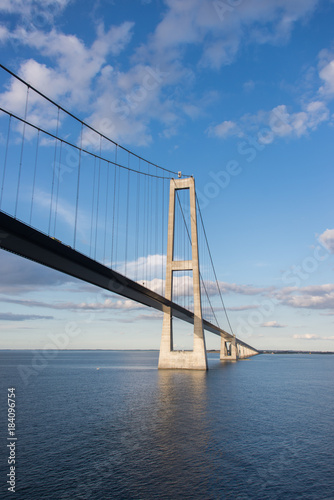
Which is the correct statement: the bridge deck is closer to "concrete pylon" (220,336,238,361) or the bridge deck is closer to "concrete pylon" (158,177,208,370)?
"concrete pylon" (158,177,208,370)

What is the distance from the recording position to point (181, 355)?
199 feet

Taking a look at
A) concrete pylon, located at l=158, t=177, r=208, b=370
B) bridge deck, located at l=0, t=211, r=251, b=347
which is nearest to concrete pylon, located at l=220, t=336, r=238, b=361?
concrete pylon, located at l=158, t=177, r=208, b=370

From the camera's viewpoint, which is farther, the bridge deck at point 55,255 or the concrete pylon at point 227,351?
the concrete pylon at point 227,351

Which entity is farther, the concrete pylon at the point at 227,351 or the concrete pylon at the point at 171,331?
the concrete pylon at the point at 227,351

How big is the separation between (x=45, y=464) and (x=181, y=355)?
4553cm

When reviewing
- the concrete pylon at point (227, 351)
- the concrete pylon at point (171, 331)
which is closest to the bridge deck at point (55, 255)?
the concrete pylon at point (171, 331)

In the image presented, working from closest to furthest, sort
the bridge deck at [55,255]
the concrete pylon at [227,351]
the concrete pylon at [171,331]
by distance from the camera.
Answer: the bridge deck at [55,255] < the concrete pylon at [171,331] < the concrete pylon at [227,351]

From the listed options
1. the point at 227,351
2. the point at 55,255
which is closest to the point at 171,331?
the point at 55,255

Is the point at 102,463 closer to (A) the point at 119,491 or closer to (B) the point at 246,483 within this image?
(A) the point at 119,491

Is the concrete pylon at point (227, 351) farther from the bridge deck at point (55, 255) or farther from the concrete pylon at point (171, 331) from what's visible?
the bridge deck at point (55, 255)

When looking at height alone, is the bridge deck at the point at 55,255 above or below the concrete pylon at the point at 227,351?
above

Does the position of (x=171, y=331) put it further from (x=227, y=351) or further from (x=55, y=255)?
(x=227, y=351)

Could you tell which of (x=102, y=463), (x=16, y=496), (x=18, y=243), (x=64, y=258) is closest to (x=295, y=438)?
(x=102, y=463)

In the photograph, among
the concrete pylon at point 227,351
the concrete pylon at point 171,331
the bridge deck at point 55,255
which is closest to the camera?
the bridge deck at point 55,255
